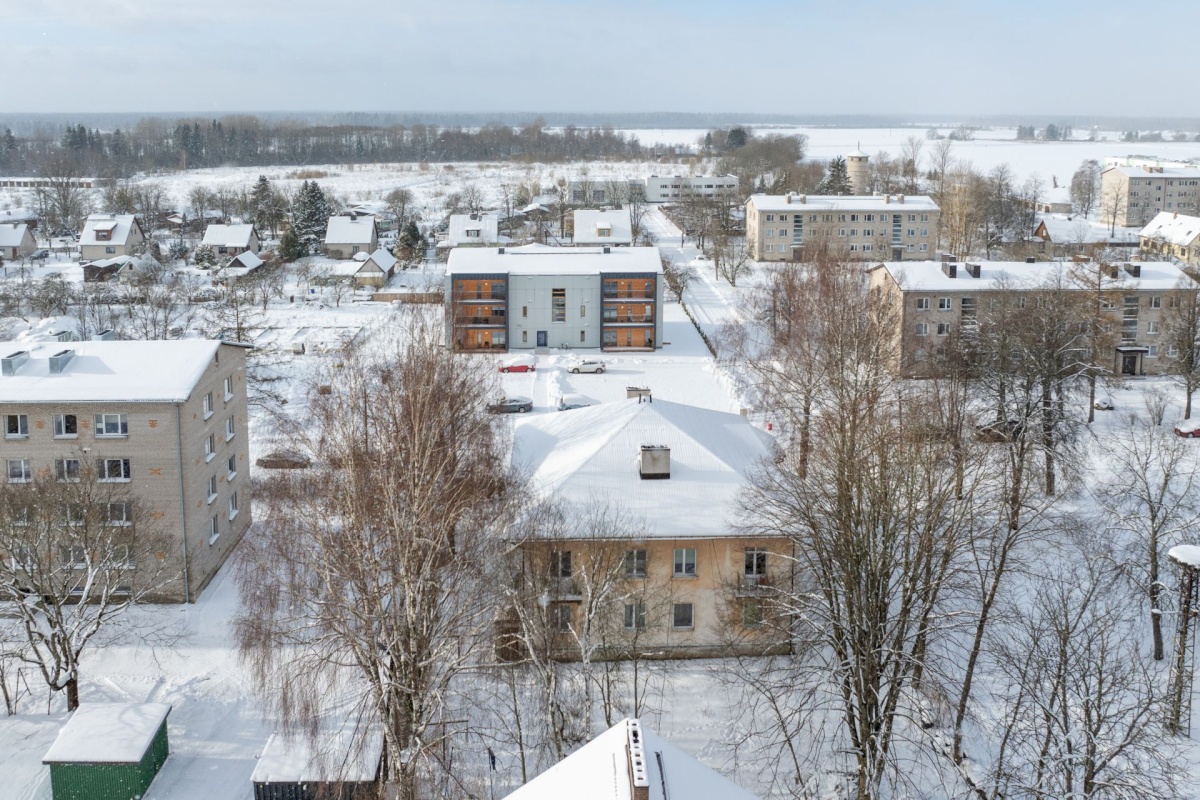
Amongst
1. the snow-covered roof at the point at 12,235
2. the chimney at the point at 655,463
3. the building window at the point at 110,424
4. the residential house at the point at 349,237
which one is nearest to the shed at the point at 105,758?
the building window at the point at 110,424

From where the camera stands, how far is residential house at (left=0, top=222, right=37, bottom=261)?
84.4 m

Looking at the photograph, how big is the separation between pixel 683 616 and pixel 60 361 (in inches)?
622

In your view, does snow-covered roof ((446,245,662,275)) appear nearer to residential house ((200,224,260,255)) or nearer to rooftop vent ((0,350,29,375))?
rooftop vent ((0,350,29,375))

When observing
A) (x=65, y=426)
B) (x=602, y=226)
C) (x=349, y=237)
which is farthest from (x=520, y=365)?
(x=349, y=237)

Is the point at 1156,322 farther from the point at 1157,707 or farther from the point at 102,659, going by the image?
the point at 102,659

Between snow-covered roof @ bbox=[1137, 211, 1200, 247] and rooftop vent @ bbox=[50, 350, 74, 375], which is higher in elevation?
snow-covered roof @ bbox=[1137, 211, 1200, 247]

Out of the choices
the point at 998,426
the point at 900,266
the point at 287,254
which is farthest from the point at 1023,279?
the point at 287,254

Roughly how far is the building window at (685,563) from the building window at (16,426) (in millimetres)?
15244

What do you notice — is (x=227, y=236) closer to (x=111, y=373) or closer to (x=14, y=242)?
(x=14, y=242)

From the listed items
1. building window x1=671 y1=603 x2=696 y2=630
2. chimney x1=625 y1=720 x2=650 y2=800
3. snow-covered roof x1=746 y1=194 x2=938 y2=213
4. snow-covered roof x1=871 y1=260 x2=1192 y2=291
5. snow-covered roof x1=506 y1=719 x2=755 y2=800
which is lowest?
building window x1=671 y1=603 x2=696 y2=630

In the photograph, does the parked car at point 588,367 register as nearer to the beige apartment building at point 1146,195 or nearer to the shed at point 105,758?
the shed at point 105,758

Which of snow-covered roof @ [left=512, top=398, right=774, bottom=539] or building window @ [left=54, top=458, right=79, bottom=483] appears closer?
snow-covered roof @ [left=512, top=398, right=774, bottom=539]

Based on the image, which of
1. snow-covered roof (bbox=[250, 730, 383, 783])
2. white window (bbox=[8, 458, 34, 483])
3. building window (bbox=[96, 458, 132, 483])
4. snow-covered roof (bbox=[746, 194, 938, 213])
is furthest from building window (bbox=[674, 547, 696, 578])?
snow-covered roof (bbox=[746, 194, 938, 213])

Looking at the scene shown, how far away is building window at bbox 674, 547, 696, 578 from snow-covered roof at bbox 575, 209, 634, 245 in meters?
53.8
